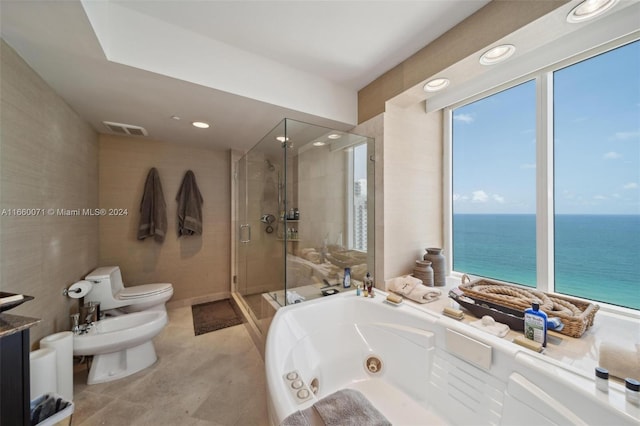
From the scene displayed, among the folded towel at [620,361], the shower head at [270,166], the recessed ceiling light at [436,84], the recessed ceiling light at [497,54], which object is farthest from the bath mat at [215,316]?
the recessed ceiling light at [497,54]

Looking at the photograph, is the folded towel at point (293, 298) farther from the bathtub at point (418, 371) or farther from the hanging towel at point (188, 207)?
the hanging towel at point (188, 207)

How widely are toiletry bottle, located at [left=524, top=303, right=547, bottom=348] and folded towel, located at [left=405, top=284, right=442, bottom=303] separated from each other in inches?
21.5

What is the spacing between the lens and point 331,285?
Answer: 6.68 feet

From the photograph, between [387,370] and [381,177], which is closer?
[387,370]

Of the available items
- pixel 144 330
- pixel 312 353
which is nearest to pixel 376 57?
pixel 312 353

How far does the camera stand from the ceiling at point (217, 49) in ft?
3.85

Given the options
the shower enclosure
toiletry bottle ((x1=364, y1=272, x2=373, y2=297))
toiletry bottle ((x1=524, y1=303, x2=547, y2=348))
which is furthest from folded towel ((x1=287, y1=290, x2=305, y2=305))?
toiletry bottle ((x1=524, y1=303, x2=547, y2=348))

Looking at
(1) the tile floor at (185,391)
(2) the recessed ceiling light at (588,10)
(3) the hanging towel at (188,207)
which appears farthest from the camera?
(3) the hanging towel at (188,207)

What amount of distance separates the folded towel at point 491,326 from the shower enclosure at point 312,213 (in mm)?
848

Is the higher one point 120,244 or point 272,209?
point 272,209

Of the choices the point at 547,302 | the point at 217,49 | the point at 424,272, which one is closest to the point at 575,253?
the point at 547,302

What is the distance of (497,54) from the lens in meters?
1.34

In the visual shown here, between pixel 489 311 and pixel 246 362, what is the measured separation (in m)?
1.86

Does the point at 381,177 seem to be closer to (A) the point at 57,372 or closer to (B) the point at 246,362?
(B) the point at 246,362
